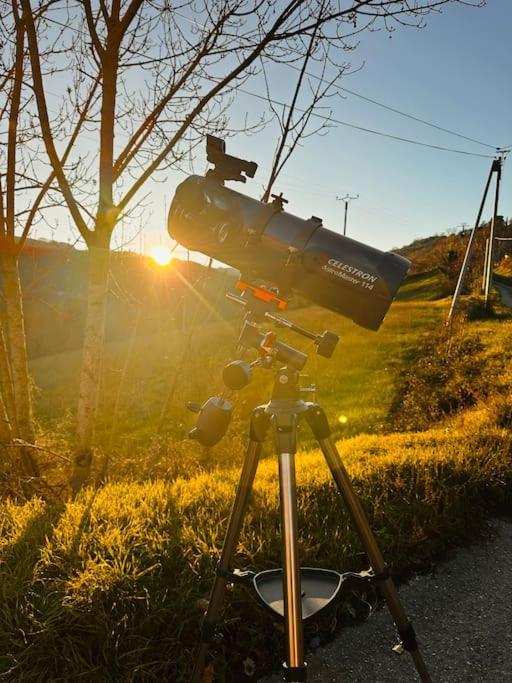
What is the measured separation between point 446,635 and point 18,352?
4.80 metres

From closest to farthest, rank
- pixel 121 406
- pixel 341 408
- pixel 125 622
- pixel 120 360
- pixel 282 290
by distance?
pixel 282 290 → pixel 125 622 → pixel 341 408 → pixel 121 406 → pixel 120 360

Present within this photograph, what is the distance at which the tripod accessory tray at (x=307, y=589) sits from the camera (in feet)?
7.11

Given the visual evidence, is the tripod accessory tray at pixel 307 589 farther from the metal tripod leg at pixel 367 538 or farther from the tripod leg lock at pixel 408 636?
the tripod leg lock at pixel 408 636

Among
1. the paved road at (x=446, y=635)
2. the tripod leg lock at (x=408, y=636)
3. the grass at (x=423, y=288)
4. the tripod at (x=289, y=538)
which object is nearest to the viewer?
the tripod at (x=289, y=538)

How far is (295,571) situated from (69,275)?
89.6 feet

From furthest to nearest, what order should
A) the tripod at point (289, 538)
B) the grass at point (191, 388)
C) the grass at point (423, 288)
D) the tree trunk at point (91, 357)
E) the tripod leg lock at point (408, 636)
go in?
1. the grass at point (423, 288)
2. the grass at point (191, 388)
3. the tree trunk at point (91, 357)
4. the tripod leg lock at point (408, 636)
5. the tripod at point (289, 538)

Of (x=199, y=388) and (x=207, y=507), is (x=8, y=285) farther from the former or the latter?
(x=199, y=388)

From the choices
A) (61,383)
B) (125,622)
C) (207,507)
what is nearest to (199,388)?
(61,383)

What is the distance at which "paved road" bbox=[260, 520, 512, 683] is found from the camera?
95.3 inches

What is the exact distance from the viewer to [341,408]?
12555mm

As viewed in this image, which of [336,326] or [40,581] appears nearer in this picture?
[40,581]

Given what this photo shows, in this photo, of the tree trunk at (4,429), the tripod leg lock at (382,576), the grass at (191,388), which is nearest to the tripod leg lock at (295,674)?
the tripod leg lock at (382,576)

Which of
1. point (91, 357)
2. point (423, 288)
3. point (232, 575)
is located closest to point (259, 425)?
point (232, 575)

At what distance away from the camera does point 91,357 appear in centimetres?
452
